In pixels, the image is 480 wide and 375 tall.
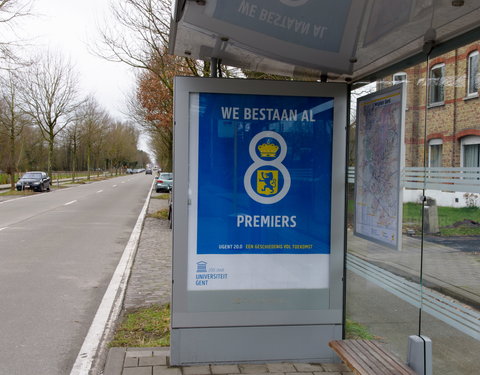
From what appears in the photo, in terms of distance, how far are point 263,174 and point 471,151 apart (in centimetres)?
188

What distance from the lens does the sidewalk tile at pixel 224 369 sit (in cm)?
409

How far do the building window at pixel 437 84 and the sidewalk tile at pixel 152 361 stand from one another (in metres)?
3.03

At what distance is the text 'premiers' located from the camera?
4.24m

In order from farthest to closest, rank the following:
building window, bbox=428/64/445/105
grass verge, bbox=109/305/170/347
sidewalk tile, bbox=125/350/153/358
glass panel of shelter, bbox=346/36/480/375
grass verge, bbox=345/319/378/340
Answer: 1. grass verge, bbox=109/305/170/347
2. sidewalk tile, bbox=125/350/153/358
3. grass verge, bbox=345/319/378/340
4. building window, bbox=428/64/445/105
5. glass panel of shelter, bbox=346/36/480/375

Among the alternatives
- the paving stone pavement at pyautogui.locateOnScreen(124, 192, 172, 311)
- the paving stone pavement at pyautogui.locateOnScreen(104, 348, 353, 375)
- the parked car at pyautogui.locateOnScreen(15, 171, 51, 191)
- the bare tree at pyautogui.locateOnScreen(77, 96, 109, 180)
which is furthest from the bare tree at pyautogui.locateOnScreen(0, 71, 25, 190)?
the paving stone pavement at pyautogui.locateOnScreen(104, 348, 353, 375)

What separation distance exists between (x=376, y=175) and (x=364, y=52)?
0.98 metres

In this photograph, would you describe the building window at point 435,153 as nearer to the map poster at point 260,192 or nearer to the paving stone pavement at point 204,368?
the map poster at point 260,192

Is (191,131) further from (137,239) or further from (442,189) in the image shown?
(137,239)

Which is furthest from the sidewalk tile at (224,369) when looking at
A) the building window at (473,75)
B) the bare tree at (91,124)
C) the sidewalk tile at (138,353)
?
the bare tree at (91,124)

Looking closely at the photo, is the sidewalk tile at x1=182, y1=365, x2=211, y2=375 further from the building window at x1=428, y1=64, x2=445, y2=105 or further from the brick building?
the building window at x1=428, y1=64, x2=445, y2=105

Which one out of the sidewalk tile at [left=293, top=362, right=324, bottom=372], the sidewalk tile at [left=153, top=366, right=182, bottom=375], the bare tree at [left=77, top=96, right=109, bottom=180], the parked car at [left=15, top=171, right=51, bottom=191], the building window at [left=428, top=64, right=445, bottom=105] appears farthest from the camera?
the bare tree at [left=77, top=96, right=109, bottom=180]

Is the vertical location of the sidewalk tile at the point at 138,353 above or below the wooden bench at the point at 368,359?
below

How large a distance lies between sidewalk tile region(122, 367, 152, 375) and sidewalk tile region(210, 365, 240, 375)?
1.73ft

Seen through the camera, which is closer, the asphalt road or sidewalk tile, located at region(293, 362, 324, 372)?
sidewalk tile, located at region(293, 362, 324, 372)
